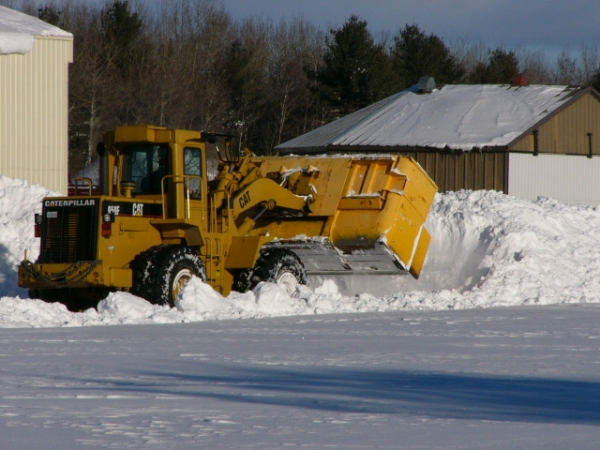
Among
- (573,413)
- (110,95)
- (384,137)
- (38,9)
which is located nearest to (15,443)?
(573,413)

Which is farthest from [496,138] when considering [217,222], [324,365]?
[324,365]

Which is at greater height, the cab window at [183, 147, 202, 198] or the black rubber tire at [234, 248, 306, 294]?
the cab window at [183, 147, 202, 198]

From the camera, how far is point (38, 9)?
67688 millimetres

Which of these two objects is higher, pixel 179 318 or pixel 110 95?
pixel 110 95

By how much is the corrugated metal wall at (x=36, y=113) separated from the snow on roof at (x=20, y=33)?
0.20 m

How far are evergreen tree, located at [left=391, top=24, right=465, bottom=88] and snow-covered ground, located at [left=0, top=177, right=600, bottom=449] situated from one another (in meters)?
48.2

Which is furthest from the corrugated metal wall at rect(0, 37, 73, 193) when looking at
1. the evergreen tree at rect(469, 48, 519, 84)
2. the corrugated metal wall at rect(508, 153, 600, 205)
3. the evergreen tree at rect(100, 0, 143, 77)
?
the evergreen tree at rect(469, 48, 519, 84)

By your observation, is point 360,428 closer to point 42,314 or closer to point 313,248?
point 42,314

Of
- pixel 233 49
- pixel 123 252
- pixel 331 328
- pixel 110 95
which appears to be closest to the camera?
pixel 331 328

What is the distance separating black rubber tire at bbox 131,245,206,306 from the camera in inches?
587

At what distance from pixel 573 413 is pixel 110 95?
46.2 m

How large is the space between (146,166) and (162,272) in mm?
1867

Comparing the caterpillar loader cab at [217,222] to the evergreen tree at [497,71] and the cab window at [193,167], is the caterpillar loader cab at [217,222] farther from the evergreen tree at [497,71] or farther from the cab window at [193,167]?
the evergreen tree at [497,71]

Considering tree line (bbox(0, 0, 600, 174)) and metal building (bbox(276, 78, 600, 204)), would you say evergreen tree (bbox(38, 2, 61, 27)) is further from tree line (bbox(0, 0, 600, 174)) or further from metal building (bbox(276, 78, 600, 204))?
metal building (bbox(276, 78, 600, 204))
